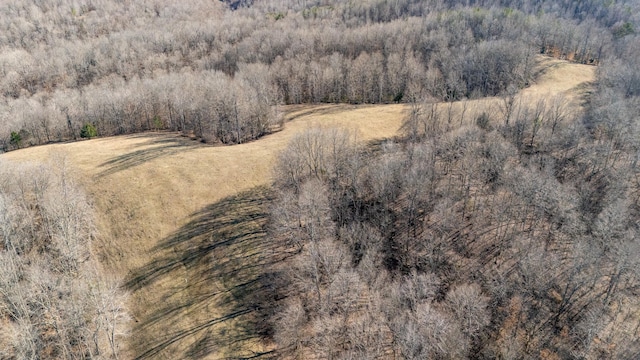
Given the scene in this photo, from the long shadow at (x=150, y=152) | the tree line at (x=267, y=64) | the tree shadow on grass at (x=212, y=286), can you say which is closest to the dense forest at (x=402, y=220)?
the tree line at (x=267, y=64)

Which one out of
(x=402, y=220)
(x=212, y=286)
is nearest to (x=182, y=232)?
(x=212, y=286)

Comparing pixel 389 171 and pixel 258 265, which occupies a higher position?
pixel 389 171

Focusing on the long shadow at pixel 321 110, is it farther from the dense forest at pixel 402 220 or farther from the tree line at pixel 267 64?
the tree line at pixel 267 64

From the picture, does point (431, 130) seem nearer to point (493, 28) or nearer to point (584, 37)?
point (493, 28)

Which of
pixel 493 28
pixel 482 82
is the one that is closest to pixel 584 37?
pixel 493 28

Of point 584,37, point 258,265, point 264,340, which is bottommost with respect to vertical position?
point 264,340

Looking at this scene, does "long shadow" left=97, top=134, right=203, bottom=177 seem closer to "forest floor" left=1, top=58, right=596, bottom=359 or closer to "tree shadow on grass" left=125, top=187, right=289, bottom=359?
"forest floor" left=1, top=58, right=596, bottom=359

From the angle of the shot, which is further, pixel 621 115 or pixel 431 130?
pixel 431 130

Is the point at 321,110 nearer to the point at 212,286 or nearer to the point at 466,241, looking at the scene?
the point at 466,241
